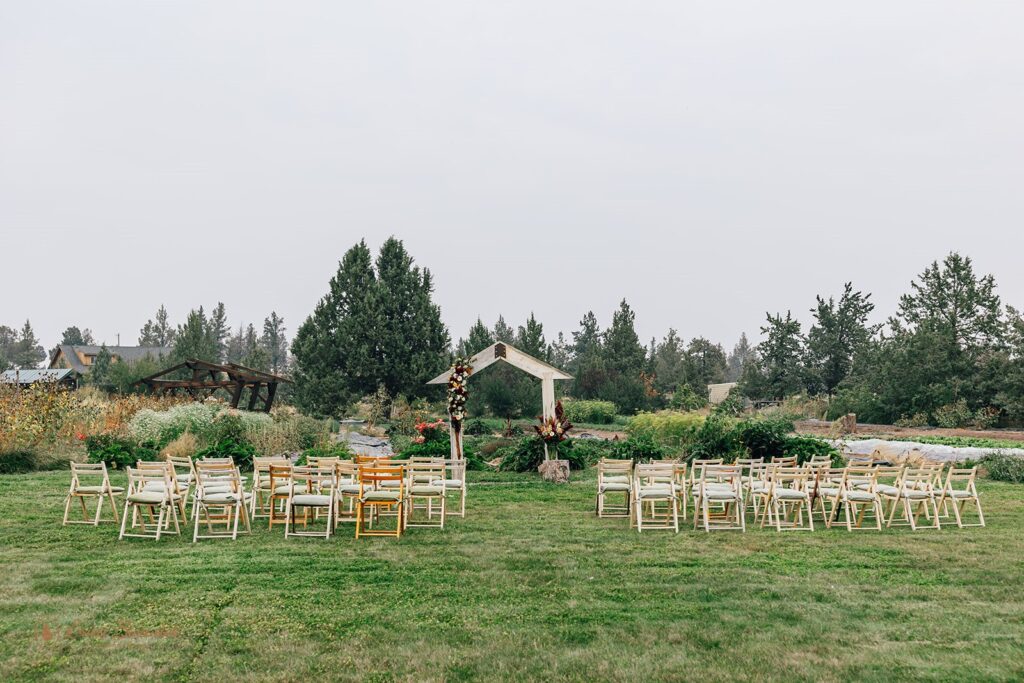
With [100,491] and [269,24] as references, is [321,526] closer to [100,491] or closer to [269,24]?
[100,491]

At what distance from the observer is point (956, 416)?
28297 millimetres

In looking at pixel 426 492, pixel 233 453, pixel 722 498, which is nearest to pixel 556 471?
pixel 722 498

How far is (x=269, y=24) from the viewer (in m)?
14.2

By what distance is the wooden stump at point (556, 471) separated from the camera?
14.3 meters

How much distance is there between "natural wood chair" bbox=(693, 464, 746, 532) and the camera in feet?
31.1

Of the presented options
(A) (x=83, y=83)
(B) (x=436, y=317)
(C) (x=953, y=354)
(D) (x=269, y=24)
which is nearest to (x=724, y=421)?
(D) (x=269, y=24)

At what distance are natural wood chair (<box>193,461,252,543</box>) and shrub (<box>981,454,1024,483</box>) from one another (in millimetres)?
13058

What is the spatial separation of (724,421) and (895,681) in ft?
42.9

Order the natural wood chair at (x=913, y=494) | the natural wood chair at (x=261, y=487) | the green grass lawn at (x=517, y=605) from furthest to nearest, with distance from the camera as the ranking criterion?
the natural wood chair at (x=913, y=494) → the natural wood chair at (x=261, y=487) → the green grass lawn at (x=517, y=605)

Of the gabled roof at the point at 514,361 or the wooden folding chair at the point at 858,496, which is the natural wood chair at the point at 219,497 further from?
the wooden folding chair at the point at 858,496

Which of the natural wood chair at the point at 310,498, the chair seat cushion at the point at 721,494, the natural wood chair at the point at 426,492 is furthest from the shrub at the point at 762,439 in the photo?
the natural wood chair at the point at 310,498

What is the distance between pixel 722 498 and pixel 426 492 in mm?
3430

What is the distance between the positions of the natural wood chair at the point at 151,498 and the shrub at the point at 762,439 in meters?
10.5

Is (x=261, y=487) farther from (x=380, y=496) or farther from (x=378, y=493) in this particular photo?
(x=380, y=496)
